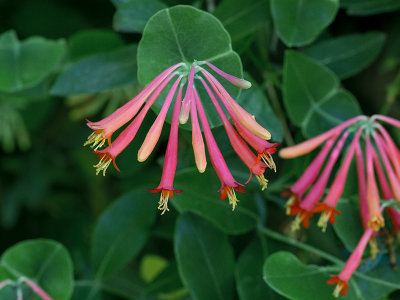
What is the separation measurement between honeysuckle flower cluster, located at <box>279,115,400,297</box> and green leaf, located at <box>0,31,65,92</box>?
390 millimetres

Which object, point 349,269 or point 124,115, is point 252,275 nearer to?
point 349,269

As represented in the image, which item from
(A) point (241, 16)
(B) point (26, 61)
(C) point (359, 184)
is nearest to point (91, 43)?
(B) point (26, 61)

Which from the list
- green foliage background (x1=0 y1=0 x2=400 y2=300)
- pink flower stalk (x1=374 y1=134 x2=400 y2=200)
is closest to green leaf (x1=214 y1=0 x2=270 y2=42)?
green foliage background (x1=0 y1=0 x2=400 y2=300)

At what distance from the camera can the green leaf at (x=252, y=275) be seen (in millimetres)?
804

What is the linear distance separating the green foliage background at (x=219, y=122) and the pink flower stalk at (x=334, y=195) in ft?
0.21

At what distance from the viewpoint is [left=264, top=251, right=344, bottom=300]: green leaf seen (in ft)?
2.35

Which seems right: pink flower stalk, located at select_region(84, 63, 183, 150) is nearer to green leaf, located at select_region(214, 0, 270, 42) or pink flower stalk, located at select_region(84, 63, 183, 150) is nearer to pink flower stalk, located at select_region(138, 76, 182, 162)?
pink flower stalk, located at select_region(138, 76, 182, 162)

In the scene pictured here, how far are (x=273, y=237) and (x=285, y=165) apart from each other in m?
0.12

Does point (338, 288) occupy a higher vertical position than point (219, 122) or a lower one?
lower

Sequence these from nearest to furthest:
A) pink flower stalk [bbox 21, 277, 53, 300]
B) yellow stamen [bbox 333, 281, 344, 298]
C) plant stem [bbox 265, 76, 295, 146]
A: yellow stamen [bbox 333, 281, 344, 298] < pink flower stalk [bbox 21, 277, 53, 300] < plant stem [bbox 265, 76, 295, 146]

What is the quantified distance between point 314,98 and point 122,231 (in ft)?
1.32

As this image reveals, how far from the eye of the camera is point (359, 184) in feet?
2.56

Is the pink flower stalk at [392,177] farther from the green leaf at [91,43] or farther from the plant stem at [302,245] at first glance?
the green leaf at [91,43]

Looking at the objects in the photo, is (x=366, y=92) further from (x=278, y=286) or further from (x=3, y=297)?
(x=3, y=297)
